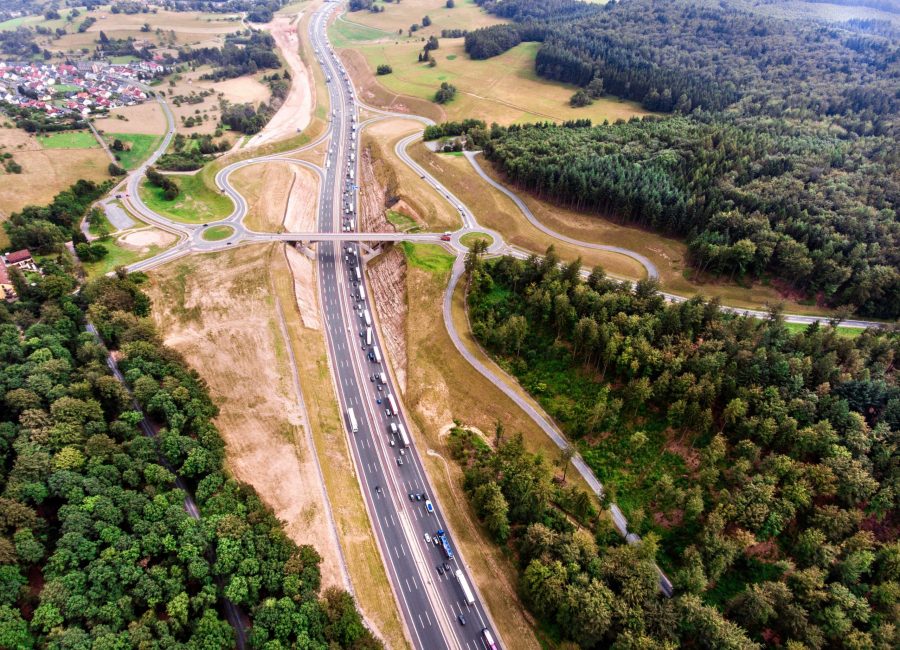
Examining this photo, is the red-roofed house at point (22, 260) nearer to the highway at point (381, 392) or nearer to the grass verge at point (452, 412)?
the highway at point (381, 392)

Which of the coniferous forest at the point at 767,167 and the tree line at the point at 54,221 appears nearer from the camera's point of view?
the coniferous forest at the point at 767,167

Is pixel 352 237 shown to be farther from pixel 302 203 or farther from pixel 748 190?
pixel 748 190

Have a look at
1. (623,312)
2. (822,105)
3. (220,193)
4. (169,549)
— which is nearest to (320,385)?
(169,549)

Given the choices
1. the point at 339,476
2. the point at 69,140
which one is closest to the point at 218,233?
the point at 339,476

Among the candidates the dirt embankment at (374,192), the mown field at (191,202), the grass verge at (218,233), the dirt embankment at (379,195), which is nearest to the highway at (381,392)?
the grass verge at (218,233)

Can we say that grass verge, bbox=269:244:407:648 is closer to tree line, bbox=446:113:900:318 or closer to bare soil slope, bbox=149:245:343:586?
bare soil slope, bbox=149:245:343:586

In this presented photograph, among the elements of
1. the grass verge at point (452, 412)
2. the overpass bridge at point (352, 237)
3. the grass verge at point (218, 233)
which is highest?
the overpass bridge at point (352, 237)

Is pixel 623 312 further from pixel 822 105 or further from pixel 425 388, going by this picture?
pixel 822 105
